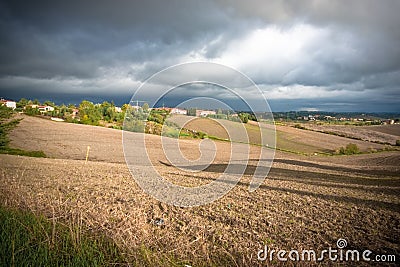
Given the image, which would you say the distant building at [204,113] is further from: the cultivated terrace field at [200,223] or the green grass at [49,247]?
the green grass at [49,247]

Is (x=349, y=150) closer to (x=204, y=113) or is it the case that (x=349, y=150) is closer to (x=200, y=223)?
(x=204, y=113)

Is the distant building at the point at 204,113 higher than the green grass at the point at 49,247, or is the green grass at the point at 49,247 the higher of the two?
the distant building at the point at 204,113

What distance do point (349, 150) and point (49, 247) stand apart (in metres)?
65.1

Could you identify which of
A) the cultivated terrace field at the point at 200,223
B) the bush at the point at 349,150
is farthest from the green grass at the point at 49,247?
the bush at the point at 349,150

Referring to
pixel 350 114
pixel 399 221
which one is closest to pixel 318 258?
pixel 399 221

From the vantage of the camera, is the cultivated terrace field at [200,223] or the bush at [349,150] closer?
the cultivated terrace field at [200,223]

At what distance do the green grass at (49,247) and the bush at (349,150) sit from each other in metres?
62.4

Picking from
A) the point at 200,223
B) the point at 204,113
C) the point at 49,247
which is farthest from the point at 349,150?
the point at 49,247

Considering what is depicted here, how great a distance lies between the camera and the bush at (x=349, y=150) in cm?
5806

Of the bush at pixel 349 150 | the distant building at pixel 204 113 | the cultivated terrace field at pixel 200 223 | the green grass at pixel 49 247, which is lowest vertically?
the bush at pixel 349 150

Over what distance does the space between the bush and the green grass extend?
205 ft

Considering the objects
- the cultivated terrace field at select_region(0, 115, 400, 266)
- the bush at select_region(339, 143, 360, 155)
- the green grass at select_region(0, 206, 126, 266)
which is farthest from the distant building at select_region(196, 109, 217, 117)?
the bush at select_region(339, 143, 360, 155)

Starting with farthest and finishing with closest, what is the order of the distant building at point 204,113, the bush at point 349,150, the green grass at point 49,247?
the bush at point 349,150
the distant building at point 204,113
the green grass at point 49,247

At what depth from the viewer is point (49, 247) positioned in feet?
15.0
